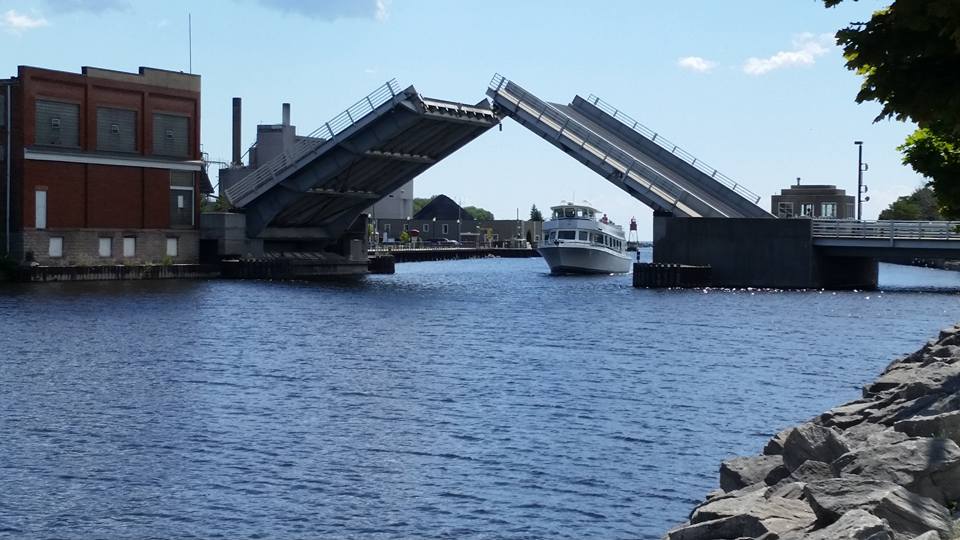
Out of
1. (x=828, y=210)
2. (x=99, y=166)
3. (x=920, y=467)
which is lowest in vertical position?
(x=920, y=467)

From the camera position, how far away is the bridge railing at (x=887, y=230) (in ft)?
210

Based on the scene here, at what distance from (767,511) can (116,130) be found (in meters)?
61.4

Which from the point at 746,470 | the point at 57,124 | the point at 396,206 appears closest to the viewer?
the point at 746,470

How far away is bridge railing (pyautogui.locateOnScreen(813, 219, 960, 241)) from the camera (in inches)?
2518

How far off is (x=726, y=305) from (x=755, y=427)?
105 feet

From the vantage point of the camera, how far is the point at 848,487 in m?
11.3

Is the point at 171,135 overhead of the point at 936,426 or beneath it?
overhead

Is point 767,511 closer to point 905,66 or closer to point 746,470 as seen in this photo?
point 746,470

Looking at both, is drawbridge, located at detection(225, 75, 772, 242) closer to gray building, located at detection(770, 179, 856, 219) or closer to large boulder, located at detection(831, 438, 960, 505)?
gray building, located at detection(770, 179, 856, 219)

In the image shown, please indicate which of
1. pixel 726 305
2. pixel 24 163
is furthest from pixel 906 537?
pixel 24 163

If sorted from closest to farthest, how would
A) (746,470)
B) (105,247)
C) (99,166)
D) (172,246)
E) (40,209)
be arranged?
(746,470)
(40,209)
(99,166)
(105,247)
(172,246)

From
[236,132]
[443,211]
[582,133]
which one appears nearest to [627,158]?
[582,133]

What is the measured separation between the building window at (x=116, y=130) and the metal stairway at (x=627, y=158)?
19605mm

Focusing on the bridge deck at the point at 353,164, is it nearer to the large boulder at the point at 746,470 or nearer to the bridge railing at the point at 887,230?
the bridge railing at the point at 887,230
